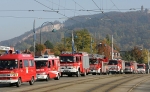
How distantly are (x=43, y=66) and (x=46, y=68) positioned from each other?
13.9 inches

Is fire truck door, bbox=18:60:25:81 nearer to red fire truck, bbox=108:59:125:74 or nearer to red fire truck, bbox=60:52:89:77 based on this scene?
red fire truck, bbox=60:52:89:77

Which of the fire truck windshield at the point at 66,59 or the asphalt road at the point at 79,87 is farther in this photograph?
the fire truck windshield at the point at 66,59

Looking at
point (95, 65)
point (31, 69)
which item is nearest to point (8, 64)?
point (31, 69)

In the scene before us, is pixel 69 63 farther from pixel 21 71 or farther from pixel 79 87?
pixel 79 87

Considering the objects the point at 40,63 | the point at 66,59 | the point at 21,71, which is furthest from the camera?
the point at 66,59

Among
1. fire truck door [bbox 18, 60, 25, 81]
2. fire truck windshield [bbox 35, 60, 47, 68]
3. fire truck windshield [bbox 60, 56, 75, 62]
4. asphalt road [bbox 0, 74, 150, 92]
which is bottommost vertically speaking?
asphalt road [bbox 0, 74, 150, 92]

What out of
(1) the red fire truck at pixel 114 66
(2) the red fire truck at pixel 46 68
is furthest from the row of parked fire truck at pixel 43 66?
(1) the red fire truck at pixel 114 66

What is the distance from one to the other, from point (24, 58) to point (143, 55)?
147604 mm

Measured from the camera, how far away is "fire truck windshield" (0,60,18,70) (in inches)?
1193

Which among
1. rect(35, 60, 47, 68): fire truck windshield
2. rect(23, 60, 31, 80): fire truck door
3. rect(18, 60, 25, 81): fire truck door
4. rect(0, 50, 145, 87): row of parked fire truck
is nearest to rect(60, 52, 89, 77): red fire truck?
rect(0, 50, 145, 87): row of parked fire truck

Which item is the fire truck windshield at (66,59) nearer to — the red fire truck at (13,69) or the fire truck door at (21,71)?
the red fire truck at (13,69)

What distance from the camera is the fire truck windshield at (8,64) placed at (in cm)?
3031

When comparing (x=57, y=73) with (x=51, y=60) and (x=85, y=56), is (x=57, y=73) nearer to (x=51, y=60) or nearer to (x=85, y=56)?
(x=51, y=60)

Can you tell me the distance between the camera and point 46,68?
130ft
